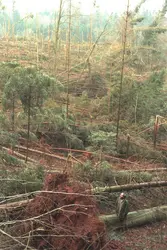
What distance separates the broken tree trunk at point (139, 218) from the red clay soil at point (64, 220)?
0.54 m

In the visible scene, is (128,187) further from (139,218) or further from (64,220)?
(64,220)

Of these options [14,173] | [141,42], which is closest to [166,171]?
[14,173]

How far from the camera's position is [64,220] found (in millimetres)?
4195

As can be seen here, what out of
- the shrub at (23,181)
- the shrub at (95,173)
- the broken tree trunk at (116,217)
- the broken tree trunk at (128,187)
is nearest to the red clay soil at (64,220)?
the broken tree trunk at (116,217)

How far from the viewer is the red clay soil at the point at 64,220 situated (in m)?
4.00

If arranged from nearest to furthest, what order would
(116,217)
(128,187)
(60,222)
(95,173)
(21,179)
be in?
(60,222) < (116,217) < (21,179) < (128,187) < (95,173)

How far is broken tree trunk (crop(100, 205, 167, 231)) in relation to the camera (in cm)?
518

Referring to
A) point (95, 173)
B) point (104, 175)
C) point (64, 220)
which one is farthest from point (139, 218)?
point (64, 220)

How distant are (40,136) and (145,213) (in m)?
3.49

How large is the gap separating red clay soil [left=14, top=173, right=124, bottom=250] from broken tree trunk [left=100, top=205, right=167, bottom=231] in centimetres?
54

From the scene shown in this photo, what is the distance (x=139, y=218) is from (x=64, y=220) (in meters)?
1.69

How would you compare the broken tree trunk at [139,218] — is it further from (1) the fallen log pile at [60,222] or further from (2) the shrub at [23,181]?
(2) the shrub at [23,181]

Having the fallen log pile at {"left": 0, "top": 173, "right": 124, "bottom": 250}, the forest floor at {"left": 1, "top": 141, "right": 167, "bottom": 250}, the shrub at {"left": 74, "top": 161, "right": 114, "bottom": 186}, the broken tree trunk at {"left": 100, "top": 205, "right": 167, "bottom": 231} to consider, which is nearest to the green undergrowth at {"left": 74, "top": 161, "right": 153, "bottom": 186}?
the shrub at {"left": 74, "top": 161, "right": 114, "bottom": 186}

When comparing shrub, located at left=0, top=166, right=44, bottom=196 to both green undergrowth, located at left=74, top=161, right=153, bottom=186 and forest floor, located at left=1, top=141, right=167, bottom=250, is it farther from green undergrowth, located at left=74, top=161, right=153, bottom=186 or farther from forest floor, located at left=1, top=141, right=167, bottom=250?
green undergrowth, located at left=74, top=161, right=153, bottom=186
